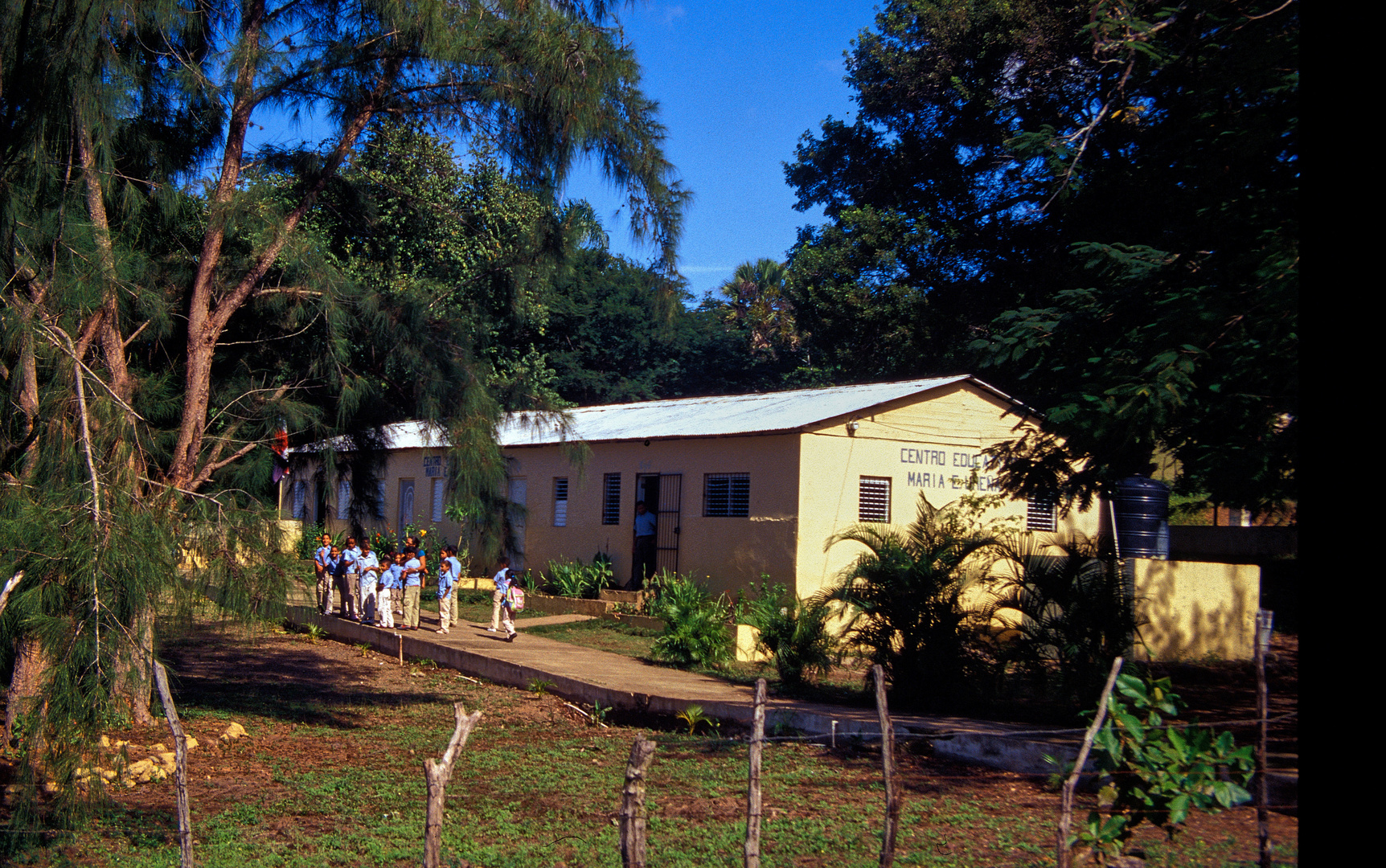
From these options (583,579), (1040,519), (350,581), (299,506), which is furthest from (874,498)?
(299,506)

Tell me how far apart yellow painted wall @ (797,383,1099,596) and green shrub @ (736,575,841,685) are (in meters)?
3.18

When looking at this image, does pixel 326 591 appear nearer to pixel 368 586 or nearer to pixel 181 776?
pixel 368 586

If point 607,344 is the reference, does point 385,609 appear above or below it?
below

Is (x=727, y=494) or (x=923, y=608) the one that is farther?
(x=727, y=494)

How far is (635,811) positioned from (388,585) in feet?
44.4

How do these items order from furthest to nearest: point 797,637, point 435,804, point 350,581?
point 350,581 < point 797,637 < point 435,804

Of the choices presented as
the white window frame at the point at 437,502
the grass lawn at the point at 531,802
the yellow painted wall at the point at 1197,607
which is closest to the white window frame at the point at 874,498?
the yellow painted wall at the point at 1197,607

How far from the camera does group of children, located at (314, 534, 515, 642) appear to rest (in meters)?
16.4

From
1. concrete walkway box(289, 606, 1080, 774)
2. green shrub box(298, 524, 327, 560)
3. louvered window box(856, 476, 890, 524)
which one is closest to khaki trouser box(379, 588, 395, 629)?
concrete walkway box(289, 606, 1080, 774)

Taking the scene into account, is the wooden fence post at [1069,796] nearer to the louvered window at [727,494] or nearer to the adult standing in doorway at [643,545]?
the louvered window at [727,494]

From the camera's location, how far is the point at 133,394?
9266 mm

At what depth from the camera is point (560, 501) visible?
879 inches

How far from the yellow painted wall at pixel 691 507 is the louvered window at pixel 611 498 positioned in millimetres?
111

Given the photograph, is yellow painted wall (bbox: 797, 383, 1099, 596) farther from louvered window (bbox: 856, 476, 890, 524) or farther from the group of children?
the group of children
